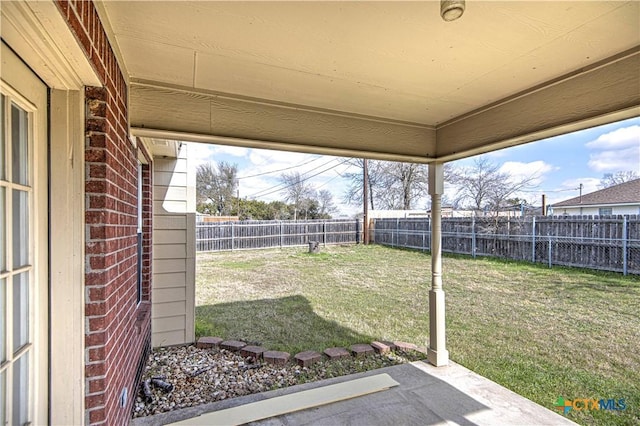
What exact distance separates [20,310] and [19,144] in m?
0.57

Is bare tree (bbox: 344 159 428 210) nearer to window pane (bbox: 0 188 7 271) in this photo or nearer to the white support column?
the white support column

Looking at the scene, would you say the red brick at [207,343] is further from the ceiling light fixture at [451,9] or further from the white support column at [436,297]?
the ceiling light fixture at [451,9]

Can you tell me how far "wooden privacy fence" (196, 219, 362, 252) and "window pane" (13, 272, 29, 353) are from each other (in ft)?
37.7

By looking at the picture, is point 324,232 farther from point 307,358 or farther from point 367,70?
point 367,70

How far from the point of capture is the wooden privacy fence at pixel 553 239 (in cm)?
711

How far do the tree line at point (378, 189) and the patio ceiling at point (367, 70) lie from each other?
1020cm

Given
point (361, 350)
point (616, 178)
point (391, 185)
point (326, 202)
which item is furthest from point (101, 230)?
point (616, 178)

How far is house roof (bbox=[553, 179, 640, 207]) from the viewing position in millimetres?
13734

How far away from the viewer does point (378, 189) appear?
68.7 ft

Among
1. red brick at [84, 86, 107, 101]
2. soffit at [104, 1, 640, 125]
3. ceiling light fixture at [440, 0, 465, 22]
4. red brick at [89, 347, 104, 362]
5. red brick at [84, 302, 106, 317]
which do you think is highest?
soffit at [104, 1, 640, 125]

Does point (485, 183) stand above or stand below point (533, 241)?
above

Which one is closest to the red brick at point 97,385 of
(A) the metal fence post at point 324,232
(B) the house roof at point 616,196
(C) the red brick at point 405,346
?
(C) the red brick at point 405,346

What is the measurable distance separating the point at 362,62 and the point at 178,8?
96 centimetres

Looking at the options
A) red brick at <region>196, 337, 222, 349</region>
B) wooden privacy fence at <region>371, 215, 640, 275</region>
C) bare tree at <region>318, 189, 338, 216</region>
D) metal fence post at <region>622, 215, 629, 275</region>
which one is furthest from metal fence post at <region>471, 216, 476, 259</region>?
bare tree at <region>318, 189, 338, 216</region>
